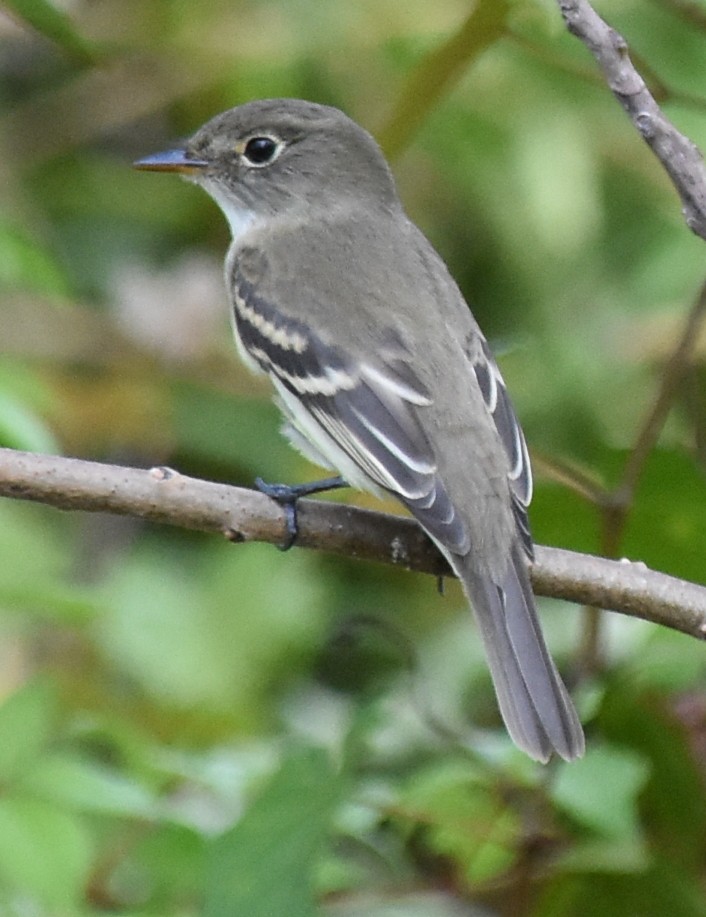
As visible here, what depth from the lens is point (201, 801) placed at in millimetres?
3277

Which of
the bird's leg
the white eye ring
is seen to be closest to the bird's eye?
the white eye ring

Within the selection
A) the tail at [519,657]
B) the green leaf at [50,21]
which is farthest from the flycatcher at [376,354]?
the green leaf at [50,21]

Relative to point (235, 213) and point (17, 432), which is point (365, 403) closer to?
point (17, 432)

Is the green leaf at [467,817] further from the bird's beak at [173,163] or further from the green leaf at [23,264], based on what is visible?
the bird's beak at [173,163]

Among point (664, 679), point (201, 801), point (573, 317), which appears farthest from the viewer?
point (573, 317)

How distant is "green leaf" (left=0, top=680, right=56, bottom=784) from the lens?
2605 millimetres

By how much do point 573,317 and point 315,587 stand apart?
131 centimetres

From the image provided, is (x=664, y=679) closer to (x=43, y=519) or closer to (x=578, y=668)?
(x=578, y=668)

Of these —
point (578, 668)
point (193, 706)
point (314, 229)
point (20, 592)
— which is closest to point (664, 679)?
point (578, 668)

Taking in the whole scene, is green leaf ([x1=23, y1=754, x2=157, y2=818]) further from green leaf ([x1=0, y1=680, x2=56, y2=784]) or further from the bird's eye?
the bird's eye

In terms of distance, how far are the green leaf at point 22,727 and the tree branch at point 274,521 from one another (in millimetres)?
423

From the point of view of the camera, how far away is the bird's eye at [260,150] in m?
3.94

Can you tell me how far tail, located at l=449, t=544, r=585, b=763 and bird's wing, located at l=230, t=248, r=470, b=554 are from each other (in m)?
0.11

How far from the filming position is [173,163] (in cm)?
386
